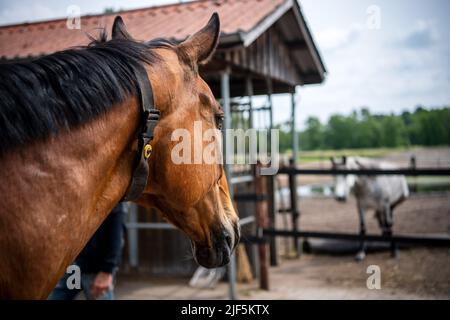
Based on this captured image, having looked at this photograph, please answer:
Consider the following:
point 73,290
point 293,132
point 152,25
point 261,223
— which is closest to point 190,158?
Answer: point 73,290

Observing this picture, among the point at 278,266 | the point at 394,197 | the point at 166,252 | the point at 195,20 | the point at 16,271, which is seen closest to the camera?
the point at 16,271

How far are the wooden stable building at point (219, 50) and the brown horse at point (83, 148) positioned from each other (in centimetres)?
342

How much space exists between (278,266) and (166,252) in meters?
2.06

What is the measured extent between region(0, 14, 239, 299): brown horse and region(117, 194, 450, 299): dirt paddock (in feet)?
14.1

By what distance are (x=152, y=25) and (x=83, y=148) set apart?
4.98m

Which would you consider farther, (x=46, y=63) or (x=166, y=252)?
(x=166, y=252)

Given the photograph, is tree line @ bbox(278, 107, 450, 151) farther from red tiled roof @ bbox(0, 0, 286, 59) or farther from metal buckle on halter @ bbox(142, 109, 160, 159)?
metal buckle on halter @ bbox(142, 109, 160, 159)

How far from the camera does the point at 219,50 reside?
489cm

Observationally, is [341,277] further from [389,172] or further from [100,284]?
[100,284]

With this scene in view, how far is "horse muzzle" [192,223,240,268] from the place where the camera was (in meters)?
1.59

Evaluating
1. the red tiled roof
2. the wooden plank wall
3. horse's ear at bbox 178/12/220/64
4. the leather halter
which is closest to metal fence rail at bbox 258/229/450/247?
the wooden plank wall

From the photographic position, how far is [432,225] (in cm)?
920
